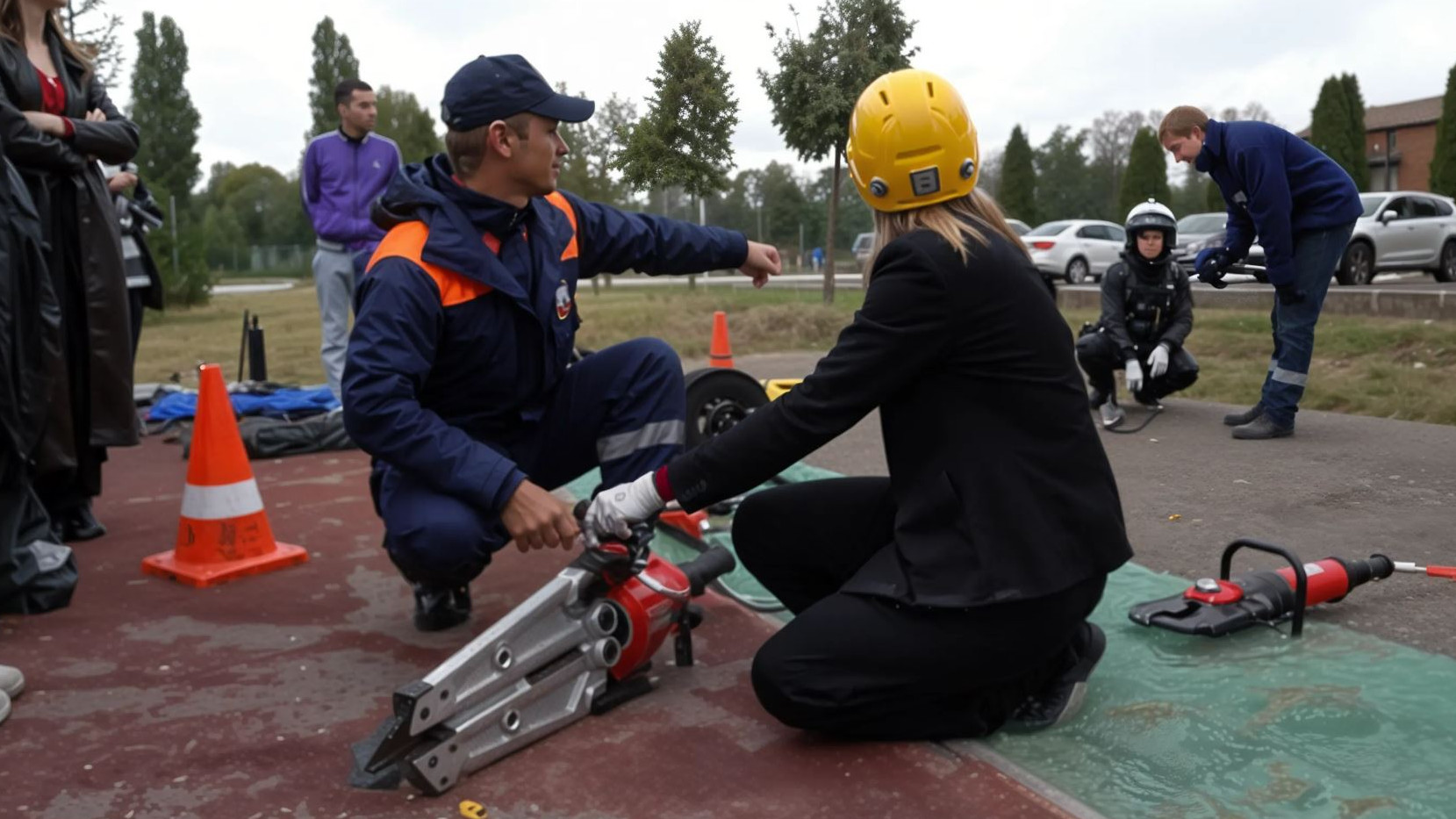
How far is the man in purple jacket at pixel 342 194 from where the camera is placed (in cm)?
793

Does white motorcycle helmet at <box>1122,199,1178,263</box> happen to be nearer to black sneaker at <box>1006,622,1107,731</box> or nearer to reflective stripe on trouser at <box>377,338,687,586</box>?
reflective stripe on trouser at <box>377,338,687,586</box>

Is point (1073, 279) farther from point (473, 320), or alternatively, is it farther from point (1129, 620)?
point (473, 320)

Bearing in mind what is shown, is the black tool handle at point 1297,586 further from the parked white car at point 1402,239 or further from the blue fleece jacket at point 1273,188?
the parked white car at point 1402,239

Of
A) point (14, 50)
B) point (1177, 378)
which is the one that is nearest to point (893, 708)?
point (14, 50)

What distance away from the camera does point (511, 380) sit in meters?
3.66

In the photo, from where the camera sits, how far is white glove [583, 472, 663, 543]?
10.2ft

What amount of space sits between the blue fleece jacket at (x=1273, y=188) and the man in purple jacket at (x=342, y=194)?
5327 mm

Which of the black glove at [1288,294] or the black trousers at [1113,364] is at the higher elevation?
the black glove at [1288,294]

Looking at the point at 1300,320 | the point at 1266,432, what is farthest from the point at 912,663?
the point at 1266,432

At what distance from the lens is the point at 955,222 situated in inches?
114

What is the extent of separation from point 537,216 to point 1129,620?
2.21 m

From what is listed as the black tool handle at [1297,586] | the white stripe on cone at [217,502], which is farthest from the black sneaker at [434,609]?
the black tool handle at [1297,586]

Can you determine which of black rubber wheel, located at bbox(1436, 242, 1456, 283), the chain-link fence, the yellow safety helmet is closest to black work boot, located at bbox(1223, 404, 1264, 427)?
the yellow safety helmet

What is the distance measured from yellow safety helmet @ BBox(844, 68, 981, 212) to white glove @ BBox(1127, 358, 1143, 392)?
195 inches
